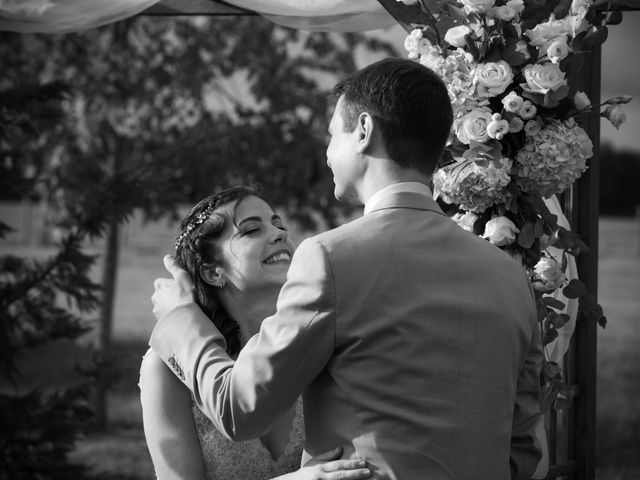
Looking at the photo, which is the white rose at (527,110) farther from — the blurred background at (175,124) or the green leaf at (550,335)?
the blurred background at (175,124)

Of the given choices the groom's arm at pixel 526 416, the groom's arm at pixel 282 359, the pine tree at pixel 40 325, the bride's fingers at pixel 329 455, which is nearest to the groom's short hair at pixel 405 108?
the groom's arm at pixel 282 359

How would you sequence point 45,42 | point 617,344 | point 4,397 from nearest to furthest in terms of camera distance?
point 4,397 < point 45,42 < point 617,344

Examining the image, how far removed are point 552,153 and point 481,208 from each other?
31 centimetres

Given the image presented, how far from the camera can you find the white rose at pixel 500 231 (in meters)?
3.06

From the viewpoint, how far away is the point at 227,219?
10.0 ft

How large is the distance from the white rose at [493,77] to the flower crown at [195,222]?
0.99 meters

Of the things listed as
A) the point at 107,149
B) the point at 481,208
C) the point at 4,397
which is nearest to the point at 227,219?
the point at 481,208

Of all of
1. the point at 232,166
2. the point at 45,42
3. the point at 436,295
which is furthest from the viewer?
the point at 45,42

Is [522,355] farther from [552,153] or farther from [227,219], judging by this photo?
[227,219]

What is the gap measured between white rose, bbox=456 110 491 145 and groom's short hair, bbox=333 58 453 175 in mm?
950

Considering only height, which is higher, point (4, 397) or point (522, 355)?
point (522, 355)

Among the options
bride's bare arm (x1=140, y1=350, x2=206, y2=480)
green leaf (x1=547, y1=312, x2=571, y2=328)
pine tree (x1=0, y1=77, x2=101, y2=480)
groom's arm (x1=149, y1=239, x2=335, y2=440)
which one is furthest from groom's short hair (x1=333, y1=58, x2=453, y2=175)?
pine tree (x1=0, y1=77, x2=101, y2=480)

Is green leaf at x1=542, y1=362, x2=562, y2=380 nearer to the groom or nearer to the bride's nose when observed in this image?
the bride's nose

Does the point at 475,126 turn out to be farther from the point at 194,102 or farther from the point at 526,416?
the point at 194,102
